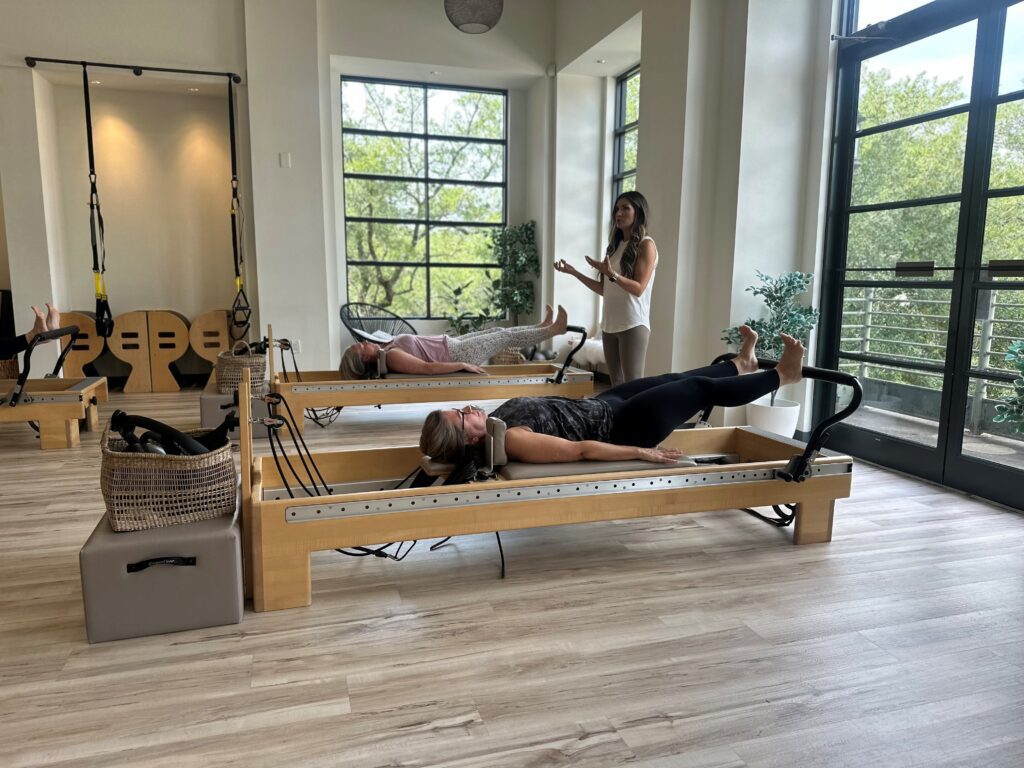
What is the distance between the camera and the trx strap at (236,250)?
→ 5844 millimetres

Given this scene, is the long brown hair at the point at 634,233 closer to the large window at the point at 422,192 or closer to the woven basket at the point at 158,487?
the woven basket at the point at 158,487

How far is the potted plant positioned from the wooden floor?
5.11ft

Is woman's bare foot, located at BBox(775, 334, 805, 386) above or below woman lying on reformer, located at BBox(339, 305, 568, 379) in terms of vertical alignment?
above

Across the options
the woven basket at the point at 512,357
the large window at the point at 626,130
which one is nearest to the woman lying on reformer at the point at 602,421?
the woven basket at the point at 512,357

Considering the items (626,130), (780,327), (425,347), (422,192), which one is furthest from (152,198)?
(780,327)

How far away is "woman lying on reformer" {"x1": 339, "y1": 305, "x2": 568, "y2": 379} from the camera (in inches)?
172

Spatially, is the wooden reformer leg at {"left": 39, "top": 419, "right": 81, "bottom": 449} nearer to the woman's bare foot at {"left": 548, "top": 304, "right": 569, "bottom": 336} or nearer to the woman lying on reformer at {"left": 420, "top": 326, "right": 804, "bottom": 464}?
the woman lying on reformer at {"left": 420, "top": 326, "right": 804, "bottom": 464}

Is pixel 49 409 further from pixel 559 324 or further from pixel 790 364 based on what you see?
pixel 790 364

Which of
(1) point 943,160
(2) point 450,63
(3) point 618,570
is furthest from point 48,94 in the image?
(1) point 943,160

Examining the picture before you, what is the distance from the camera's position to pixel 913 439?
12.4 ft

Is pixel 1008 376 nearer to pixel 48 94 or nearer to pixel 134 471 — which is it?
pixel 134 471

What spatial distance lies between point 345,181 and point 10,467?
4581 millimetres

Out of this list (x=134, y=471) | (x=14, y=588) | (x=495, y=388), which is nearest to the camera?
(x=134, y=471)

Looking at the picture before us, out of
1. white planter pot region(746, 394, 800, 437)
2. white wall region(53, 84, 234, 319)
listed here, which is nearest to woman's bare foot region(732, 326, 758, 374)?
white planter pot region(746, 394, 800, 437)
